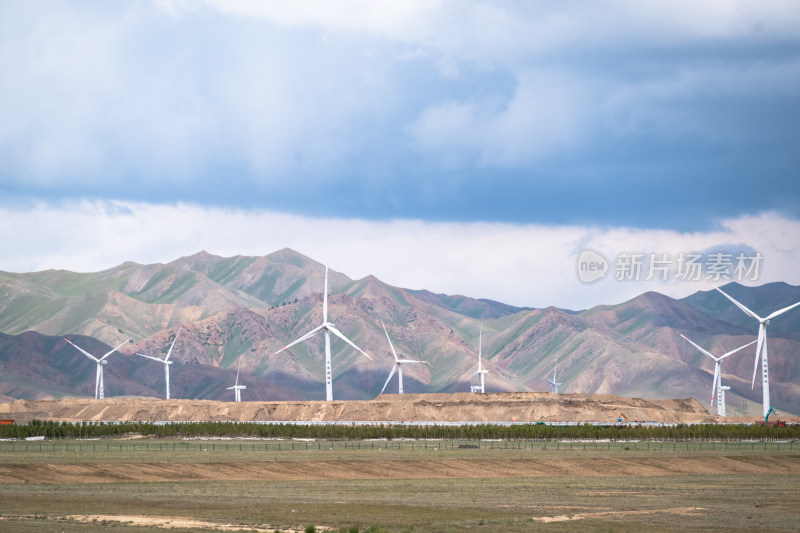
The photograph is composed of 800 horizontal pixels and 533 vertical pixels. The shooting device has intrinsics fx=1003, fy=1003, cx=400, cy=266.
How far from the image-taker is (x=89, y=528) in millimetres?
54938

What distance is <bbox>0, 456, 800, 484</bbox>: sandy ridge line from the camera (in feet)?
291

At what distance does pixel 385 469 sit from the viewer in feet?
316

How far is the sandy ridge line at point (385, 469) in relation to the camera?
8862cm

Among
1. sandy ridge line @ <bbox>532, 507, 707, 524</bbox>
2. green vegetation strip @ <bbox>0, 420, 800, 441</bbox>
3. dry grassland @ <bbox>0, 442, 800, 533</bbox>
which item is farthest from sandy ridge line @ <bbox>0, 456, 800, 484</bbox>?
green vegetation strip @ <bbox>0, 420, 800, 441</bbox>

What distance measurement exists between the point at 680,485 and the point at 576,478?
1012cm

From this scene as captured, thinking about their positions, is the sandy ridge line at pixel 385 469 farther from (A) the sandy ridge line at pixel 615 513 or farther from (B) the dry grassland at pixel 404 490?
(A) the sandy ridge line at pixel 615 513

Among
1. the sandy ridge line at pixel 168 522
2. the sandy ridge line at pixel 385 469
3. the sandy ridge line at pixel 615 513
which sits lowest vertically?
the sandy ridge line at pixel 385 469

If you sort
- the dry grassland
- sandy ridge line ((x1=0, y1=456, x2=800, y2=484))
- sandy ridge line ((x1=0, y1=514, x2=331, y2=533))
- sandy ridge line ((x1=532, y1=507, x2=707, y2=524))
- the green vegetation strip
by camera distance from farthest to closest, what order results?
the green vegetation strip
sandy ridge line ((x1=0, y1=456, x2=800, y2=484))
sandy ridge line ((x1=532, y1=507, x2=707, y2=524))
the dry grassland
sandy ridge line ((x1=0, y1=514, x2=331, y2=533))

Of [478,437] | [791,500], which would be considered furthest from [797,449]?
[791,500]

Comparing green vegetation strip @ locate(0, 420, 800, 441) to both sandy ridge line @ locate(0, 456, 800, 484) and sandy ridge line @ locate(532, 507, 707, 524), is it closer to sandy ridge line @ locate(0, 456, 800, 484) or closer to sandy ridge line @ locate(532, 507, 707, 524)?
sandy ridge line @ locate(0, 456, 800, 484)

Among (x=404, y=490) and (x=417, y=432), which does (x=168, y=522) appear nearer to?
(x=404, y=490)

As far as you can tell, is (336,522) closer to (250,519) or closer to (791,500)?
(250,519)

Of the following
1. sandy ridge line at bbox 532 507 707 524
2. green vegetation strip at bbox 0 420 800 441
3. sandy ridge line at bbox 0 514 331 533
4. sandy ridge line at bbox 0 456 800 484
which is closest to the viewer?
sandy ridge line at bbox 0 514 331 533

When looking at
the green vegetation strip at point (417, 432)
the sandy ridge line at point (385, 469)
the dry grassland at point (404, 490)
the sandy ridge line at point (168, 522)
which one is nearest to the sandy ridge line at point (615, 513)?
the dry grassland at point (404, 490)
